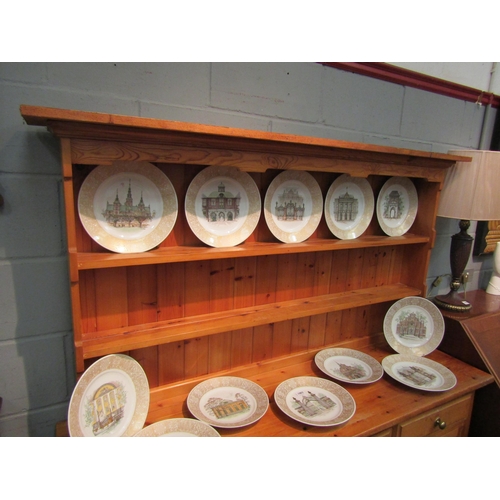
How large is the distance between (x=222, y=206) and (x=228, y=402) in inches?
28.7

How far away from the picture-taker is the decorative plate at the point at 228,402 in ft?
4.02

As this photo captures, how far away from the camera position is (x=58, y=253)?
3.75 ft

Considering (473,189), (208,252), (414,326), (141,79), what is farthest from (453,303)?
(141,79)

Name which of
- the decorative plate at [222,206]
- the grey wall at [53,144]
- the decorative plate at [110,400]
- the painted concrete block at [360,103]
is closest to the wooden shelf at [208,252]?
the decorative plate at [222,206]

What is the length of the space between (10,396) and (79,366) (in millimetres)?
330

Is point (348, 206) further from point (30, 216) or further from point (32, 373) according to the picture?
point (32, 373)

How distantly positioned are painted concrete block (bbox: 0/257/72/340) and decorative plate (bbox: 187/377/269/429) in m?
0.54

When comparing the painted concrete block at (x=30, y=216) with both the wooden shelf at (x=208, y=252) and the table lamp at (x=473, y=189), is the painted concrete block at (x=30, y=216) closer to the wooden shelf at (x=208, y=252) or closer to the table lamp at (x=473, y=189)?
the wooden shelf at (x=208, y=252)

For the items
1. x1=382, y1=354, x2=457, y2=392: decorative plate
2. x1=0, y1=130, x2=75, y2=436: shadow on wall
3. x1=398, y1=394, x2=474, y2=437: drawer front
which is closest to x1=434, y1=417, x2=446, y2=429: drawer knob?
x1=398, y1=394, x2=474, y2=437: drawer front

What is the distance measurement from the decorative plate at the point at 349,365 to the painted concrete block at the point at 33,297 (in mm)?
1063

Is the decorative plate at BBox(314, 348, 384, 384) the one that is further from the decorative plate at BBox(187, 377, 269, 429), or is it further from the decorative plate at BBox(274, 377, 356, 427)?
the decorative plate at BBox(187, 377, 269, 429)

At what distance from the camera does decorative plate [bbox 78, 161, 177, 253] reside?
1110mm

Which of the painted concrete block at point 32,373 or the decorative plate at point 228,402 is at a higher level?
Answer: the painted concrete block at point 32,373
